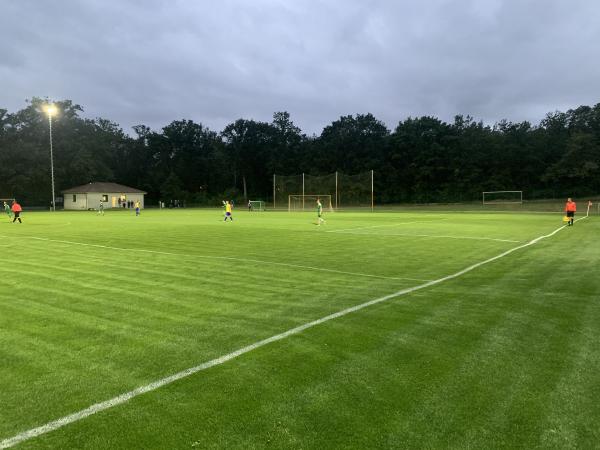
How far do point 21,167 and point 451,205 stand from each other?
70.3 meters

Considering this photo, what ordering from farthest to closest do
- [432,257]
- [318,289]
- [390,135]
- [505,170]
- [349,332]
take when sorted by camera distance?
[390,135] < [505,170] < [432,257] < [318,289] < [349,332]

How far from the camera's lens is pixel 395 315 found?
705 cm

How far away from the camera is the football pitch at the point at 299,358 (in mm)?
3695

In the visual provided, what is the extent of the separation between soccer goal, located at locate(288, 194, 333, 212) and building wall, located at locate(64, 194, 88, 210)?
34.9 meters

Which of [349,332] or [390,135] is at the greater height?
[390,135]

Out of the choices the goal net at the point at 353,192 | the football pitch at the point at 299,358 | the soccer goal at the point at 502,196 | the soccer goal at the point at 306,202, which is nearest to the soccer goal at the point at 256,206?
the soccer goal at the point at 306,202

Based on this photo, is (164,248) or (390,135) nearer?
(164,248)

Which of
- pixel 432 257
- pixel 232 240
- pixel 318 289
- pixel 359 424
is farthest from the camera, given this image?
pixel 232 240

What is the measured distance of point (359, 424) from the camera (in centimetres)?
377

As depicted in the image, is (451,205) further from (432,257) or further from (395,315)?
(395,315)

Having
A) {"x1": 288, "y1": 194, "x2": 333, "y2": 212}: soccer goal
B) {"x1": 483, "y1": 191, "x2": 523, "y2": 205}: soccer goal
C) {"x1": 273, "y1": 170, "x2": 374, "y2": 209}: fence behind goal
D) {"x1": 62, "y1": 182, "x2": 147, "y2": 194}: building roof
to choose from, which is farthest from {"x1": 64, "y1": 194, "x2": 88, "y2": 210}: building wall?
{"x1": 483, "y1": 191, "x2": 523, "y2": 205}: soccer goal

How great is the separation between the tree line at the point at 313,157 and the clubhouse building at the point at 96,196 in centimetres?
537

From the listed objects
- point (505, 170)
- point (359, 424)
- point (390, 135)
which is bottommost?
point (359, 424)

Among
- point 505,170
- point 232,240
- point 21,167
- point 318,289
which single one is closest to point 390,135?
point 505,170
